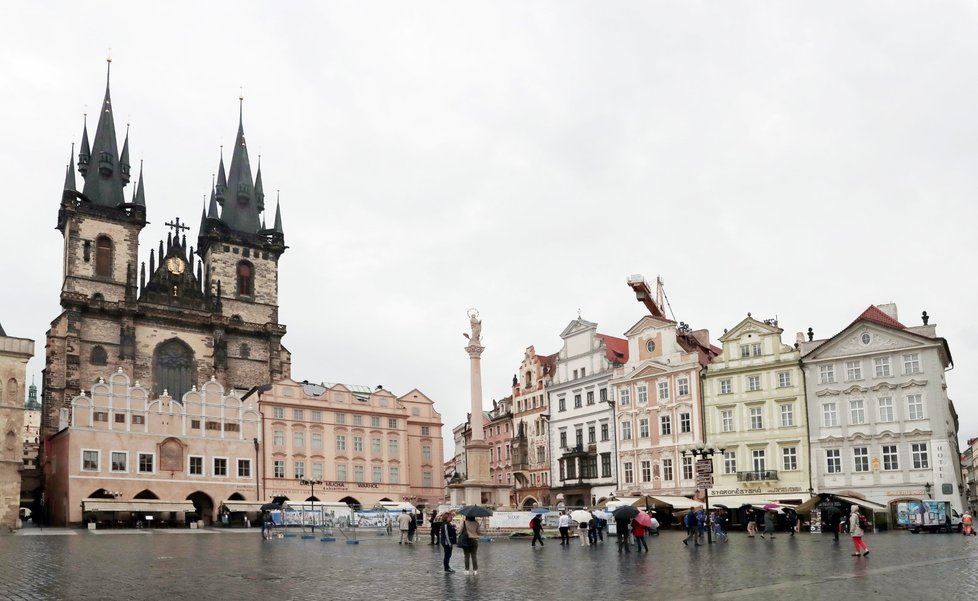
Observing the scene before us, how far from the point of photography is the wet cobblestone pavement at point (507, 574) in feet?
54.2

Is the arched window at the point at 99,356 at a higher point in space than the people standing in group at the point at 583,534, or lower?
higher

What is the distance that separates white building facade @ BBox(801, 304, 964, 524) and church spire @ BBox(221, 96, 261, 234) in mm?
Answer: 55694

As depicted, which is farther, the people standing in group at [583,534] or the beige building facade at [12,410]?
the beige building facade at [12,410]

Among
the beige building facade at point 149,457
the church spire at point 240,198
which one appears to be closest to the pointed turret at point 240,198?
the church spire at point 240,198

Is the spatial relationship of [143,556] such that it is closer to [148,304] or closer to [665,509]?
→ [665,509]

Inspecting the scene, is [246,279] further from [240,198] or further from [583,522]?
[583,522]

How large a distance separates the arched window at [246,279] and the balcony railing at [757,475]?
49768mm

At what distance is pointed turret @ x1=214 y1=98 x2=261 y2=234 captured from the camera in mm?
93125

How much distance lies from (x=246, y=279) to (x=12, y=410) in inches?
1267

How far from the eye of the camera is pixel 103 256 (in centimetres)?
8256

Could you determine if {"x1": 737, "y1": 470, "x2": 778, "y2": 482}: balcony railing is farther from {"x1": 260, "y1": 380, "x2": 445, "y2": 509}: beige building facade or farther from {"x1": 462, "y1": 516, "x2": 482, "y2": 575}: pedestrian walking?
{"x1": 462, "y1": 516, "x2": 482, "y2": 575}: pedestrian walking

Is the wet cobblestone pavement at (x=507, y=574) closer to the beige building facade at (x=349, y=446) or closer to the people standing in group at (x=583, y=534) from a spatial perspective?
the people standing in group at (x=583, y=534)

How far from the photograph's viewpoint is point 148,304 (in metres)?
82.4

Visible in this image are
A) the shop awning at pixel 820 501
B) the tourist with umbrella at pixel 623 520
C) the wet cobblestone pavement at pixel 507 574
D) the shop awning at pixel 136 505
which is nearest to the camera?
the wet cobblestone pavement at pixel 507 574
